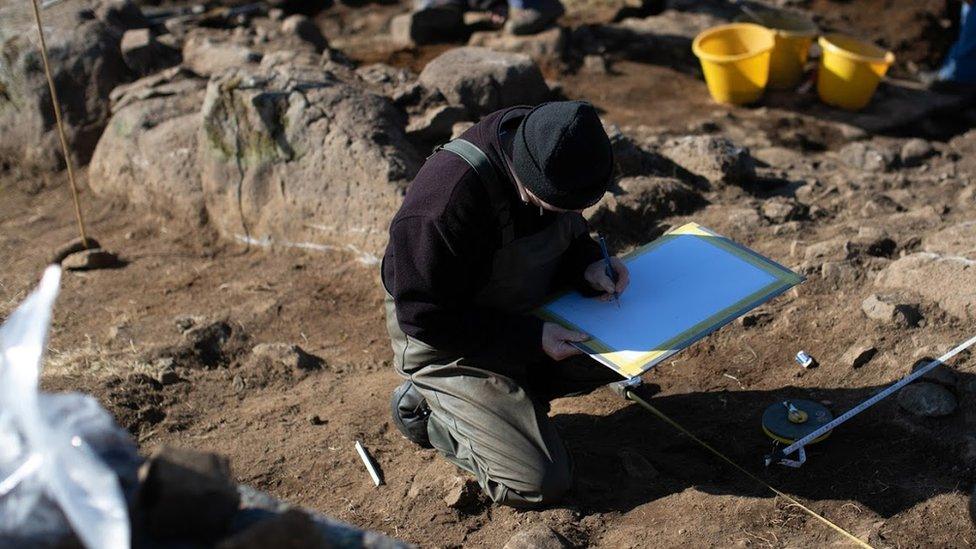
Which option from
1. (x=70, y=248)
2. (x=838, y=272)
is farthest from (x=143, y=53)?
(x=838, y=272)

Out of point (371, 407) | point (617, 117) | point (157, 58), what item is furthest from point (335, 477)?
point (157, 58)

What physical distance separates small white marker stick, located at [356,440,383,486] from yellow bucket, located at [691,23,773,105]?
4.44 m

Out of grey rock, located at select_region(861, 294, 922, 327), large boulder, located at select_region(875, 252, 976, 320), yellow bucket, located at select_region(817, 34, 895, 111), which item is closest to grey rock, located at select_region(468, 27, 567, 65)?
yellow bucket, located at select_region(817, 34, 895, 111)

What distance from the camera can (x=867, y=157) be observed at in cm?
602

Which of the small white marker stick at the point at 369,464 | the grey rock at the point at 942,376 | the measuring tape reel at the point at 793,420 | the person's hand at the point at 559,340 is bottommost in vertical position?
the small white marker stick at the point at 369,464

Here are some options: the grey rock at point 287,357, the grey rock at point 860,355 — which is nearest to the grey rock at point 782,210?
the grey rock at point 860,355

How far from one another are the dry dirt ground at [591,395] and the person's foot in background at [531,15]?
2.73 meters

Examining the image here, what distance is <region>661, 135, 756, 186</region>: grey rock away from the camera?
527 cm

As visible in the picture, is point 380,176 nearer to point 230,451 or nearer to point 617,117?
point 230,451

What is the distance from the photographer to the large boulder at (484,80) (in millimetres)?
5980

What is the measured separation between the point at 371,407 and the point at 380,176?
158 centimetres

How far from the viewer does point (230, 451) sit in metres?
3.56

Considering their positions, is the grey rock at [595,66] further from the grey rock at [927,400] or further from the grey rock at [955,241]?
the grey rock at [927,400]

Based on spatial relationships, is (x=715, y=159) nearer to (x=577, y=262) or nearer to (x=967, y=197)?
(x=967, y=197)
